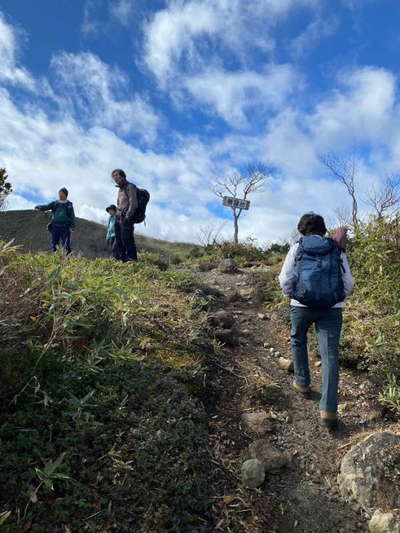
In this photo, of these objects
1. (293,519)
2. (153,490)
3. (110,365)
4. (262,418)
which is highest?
(110,365)

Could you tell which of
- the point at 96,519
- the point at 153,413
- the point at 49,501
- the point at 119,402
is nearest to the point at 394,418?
the point at 153,413

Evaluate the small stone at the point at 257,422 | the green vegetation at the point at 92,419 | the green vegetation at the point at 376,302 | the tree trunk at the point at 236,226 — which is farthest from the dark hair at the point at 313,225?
the tree trunk at the point at 236,226

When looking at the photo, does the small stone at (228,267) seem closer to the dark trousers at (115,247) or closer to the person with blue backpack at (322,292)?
the dark trousers at (115,247)

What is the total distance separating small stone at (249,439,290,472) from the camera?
8.49 ft

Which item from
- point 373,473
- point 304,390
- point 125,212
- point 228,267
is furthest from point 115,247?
point 373,473

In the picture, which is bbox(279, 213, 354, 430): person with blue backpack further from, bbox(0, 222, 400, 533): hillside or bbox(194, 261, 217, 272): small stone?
bbox(194, 261, 217, 272): small stone

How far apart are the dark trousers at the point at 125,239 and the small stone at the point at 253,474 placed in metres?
5.12

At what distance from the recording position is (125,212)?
6910 mm

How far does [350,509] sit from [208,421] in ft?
3.58

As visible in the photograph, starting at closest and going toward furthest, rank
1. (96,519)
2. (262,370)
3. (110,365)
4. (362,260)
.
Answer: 1. (96,519)
2. (110,365)
3. (262,370)
4. (362,260)

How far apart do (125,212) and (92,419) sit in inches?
198

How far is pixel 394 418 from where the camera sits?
3.20 metres

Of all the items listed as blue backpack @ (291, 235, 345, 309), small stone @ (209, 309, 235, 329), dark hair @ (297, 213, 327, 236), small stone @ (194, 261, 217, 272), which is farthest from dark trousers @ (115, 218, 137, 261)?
blue backpack @ (291, 235, 345, 309)

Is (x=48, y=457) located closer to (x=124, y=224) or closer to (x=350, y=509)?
(x=350, y=509)
